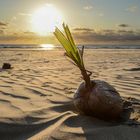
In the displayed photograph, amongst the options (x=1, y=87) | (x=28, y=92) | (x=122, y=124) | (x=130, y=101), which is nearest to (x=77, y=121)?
(x=122, y=124)

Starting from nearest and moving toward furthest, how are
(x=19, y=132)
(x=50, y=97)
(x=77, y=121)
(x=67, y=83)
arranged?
(x=19, y=132)
(x=77, y=121)
(x=50, y=97)
(x=67, y=83)

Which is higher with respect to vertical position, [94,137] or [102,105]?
[102,105]

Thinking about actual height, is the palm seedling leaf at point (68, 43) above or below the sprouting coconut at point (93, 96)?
above

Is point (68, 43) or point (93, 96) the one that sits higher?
point (68, 43)

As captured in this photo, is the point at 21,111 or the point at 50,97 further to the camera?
the point at 50,97

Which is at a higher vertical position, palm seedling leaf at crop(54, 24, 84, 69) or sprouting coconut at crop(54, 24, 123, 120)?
palm seedling leaf at crop(54, 24, 84, 69)

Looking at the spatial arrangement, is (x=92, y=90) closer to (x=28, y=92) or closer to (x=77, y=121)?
(x=77, y=121)

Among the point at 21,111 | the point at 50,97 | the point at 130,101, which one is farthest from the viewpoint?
the point at 50,97
